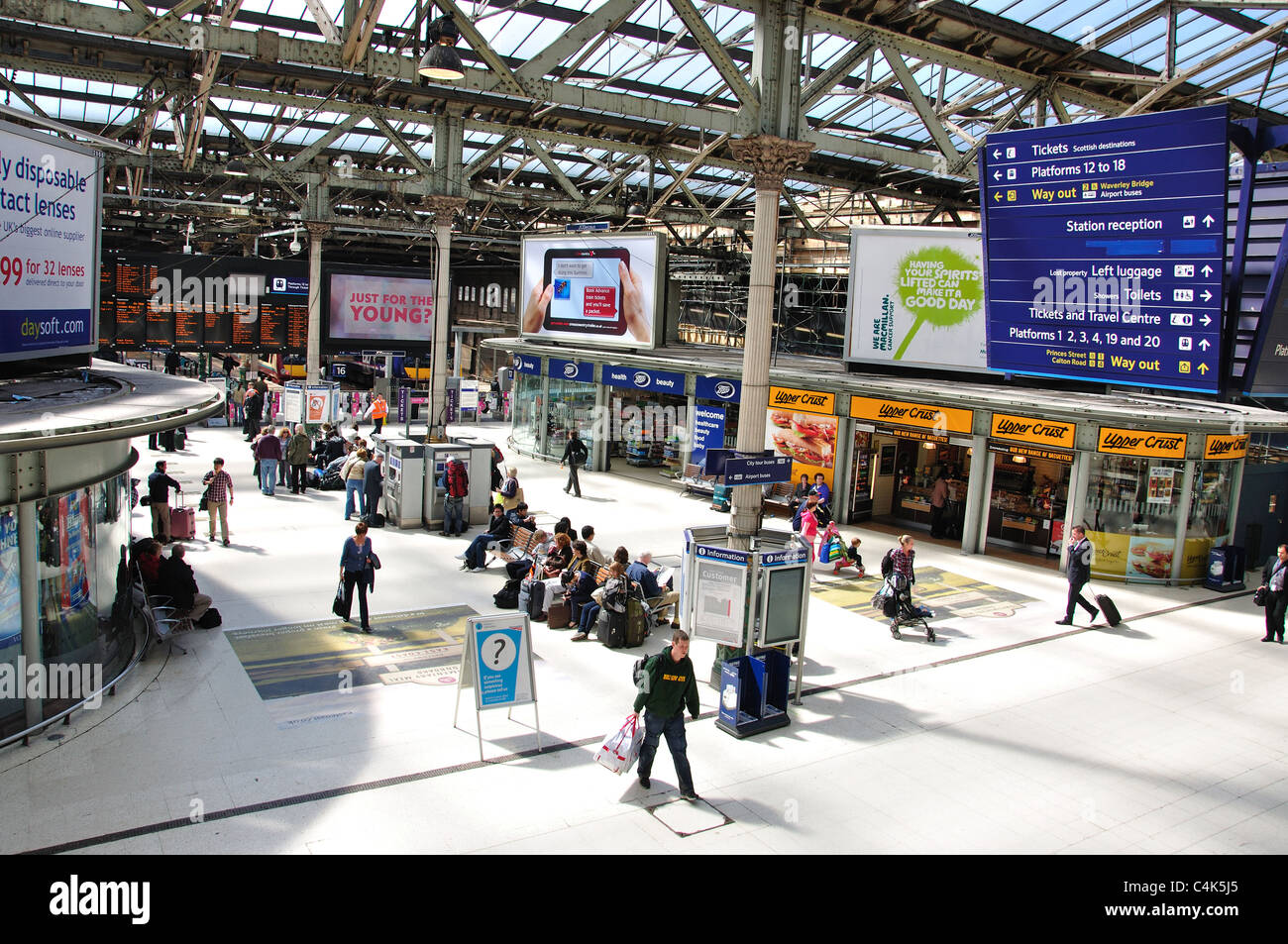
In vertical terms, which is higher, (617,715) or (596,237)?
(596,237)

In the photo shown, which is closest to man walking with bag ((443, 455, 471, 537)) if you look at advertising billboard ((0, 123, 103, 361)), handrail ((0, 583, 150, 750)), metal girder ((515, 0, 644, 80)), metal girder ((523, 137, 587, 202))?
handrail ((0, 583, 150, 750))

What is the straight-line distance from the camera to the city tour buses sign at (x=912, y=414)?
19.9m

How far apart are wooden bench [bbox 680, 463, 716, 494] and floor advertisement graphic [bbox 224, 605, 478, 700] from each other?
1151 cm

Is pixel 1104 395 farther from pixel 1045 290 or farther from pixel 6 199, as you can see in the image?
pixel 6 199

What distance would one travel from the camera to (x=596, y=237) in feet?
91.4

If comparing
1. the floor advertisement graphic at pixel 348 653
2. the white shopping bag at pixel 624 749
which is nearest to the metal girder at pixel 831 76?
the floor advertisement graphic at pixel 348 653

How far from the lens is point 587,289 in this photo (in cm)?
2850

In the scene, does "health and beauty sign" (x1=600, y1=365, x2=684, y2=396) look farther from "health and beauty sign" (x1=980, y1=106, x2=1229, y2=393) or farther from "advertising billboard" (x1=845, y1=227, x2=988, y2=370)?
"health and beauty sign" (x1=980, y1=106, x2=1229, y2=393)

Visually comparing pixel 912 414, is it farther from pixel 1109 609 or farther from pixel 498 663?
pixel 498 663

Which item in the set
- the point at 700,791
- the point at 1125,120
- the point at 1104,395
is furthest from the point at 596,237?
the point at 700,791

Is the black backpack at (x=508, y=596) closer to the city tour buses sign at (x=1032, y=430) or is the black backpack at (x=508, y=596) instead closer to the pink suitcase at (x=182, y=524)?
the pink suitcase at (x=182, y=524)

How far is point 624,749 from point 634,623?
416 cm

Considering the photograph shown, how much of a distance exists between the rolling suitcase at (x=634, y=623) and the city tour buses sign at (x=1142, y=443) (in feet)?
32.2

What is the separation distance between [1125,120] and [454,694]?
974 cm
